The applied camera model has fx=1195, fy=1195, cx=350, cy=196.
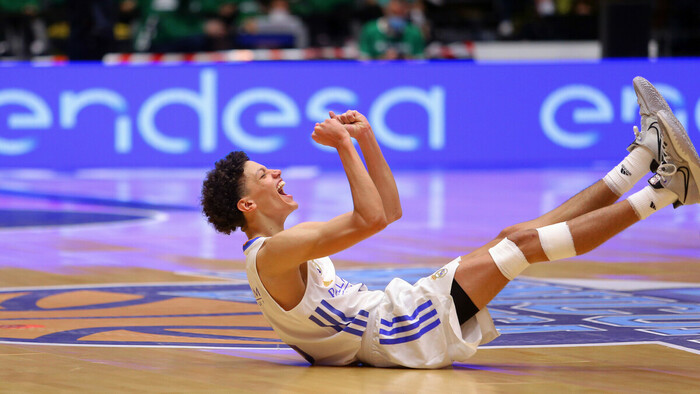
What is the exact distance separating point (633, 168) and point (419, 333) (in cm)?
151

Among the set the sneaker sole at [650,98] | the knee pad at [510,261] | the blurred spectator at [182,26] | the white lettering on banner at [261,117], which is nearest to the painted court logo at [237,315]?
the knee pad at [510,261]

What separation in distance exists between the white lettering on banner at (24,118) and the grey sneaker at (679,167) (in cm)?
1079

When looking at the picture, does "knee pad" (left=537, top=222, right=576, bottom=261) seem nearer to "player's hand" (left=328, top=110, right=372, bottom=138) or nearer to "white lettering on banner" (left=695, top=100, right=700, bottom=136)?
"player's hand" (left=328, top=110, right=372, bottom=138)

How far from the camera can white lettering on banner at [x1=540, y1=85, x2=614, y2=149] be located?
15.5 meters

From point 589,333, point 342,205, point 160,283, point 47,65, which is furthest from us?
point 47,65

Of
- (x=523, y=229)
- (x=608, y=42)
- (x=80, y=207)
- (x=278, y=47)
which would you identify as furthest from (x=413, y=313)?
(x=278, y=47)

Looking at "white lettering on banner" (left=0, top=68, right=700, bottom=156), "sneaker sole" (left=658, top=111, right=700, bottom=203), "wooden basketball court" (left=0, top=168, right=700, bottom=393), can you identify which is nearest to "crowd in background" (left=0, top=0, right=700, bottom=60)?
"white lettering on banner" (left=0, top=68, right=700, bottom=156)

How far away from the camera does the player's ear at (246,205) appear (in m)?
4.85

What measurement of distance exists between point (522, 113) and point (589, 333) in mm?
10382

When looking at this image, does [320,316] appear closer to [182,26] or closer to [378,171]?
[378,171]

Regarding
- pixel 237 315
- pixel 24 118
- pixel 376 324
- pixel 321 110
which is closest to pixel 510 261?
pixel 376 324

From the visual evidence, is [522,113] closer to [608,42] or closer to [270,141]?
[608,42]

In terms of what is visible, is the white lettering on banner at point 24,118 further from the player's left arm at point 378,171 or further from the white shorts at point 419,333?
the white shorts at point 419,333

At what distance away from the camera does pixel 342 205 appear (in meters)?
11.5
